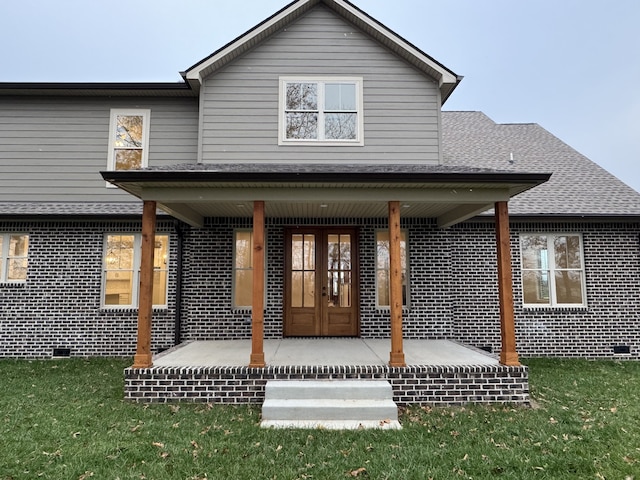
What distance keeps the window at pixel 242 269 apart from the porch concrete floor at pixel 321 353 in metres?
0.88

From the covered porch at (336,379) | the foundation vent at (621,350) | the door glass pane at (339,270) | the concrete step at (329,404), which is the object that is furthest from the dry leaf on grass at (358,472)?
the foundation vent at (621,350)

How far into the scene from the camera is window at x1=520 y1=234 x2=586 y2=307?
8555 mm

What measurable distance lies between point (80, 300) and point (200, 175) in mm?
4774

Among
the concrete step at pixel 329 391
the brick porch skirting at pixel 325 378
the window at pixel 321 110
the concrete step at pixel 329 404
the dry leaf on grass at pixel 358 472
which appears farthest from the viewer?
the window at pixel 321 110

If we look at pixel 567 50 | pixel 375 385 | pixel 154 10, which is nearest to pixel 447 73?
pixel 375 385

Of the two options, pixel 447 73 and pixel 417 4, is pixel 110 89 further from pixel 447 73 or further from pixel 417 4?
pixel 417 4

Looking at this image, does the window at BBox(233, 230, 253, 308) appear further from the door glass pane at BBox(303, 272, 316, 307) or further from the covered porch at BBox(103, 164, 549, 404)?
the covered porch at BBox(103, 164, 549, 404)

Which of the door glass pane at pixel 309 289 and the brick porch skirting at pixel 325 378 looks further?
the door glass pane at pixel 309 289

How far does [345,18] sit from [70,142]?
6.38 meters

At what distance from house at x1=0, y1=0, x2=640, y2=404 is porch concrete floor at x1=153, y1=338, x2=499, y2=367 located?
508 mm

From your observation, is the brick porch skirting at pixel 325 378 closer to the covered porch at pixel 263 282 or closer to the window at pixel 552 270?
the covered porch at pixel 263 282

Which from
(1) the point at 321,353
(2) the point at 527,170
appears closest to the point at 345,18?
(2) the point at 527,170

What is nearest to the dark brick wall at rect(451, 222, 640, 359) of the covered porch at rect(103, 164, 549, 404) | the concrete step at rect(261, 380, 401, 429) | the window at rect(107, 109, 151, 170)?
the covered porch at rect(103, 164, 549, 404)

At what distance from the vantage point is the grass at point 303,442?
374 cm
